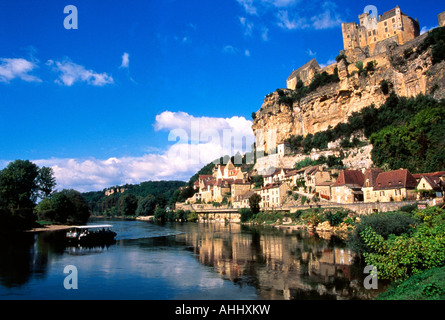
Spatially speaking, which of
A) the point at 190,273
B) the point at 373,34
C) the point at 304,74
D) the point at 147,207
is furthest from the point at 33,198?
the point at 373,34

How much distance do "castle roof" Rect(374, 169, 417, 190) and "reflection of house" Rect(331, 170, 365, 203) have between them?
4.63m

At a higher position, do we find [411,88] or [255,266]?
[411,88]

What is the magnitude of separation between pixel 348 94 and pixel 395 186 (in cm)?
3224

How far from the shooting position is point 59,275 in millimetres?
19047

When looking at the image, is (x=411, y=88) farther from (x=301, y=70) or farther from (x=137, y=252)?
(x=137, y=252)

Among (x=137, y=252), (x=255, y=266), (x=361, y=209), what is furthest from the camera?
(x=361, y=209)

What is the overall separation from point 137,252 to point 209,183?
193 feet

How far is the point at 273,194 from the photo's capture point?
57438 mm

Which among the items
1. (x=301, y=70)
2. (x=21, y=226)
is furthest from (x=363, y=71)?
(x=21, y=226)

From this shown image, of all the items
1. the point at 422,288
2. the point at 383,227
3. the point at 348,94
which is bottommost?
the point at 422,288

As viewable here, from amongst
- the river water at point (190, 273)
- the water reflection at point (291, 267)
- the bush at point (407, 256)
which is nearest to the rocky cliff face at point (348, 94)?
the water reflection at point (291, 267)

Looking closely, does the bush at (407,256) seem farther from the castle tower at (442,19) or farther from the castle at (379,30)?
the castle at (379,30)

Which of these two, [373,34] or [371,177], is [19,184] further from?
[373,34]

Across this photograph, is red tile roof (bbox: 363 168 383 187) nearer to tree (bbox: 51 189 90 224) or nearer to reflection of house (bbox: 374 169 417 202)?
reflection of house (bbox: 374 169 417 202)
